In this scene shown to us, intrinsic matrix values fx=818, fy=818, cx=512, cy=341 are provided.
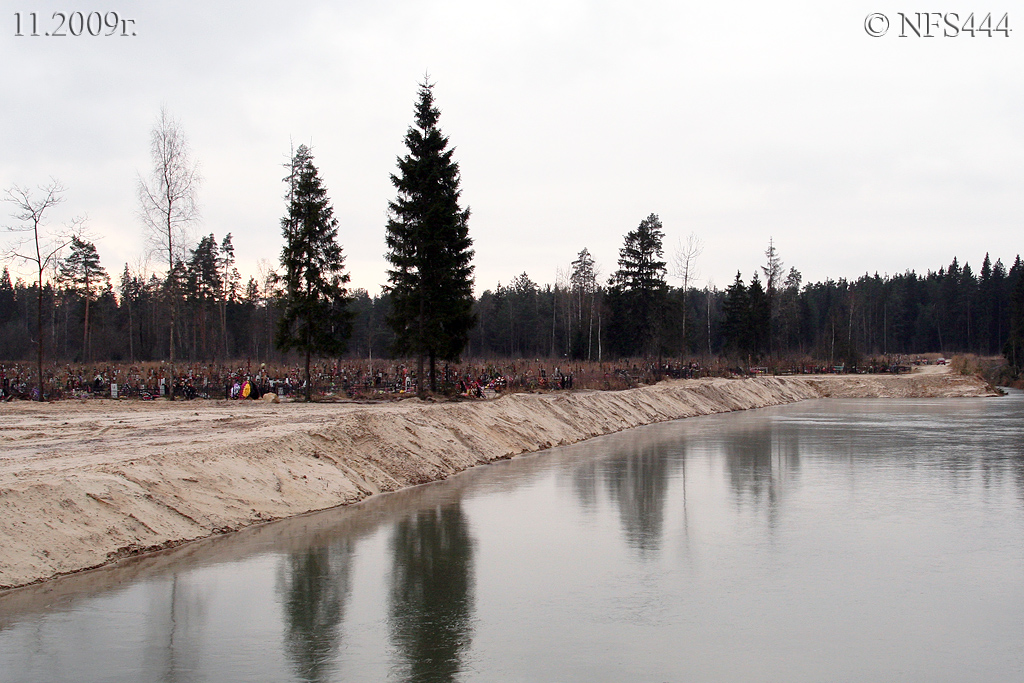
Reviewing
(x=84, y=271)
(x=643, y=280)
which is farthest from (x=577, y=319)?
(x=84, y=271)

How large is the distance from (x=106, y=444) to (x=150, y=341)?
79.3 metres

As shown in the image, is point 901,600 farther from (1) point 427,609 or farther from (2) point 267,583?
(2) point 267,583

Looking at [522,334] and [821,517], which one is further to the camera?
[522,334]

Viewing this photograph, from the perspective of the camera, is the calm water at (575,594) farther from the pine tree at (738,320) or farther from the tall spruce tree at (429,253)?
the pine tree at (738,320)

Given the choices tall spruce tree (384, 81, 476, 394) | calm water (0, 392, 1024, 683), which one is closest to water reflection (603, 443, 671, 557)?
calm water (0, 392, 1024, 683)

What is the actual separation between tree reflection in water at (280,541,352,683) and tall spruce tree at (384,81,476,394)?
23.2 meters

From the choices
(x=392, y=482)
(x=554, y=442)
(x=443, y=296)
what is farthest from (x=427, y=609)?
(x=443, y=296)

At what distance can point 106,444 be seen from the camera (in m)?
16.9

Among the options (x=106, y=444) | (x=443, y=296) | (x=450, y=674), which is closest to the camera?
(x=450, y=674)

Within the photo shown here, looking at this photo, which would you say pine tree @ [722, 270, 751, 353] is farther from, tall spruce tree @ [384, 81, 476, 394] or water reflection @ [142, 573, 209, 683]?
water reflection @ [142, 573, 209, 683]

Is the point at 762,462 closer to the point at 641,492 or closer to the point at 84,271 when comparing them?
the point at 641,492

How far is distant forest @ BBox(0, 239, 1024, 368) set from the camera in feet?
245

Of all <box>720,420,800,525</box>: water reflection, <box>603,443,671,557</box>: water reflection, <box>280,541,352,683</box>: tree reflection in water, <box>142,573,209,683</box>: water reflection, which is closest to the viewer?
<box>142,573,209,683</box>: water reflection

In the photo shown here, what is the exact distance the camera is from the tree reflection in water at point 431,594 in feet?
22.8
